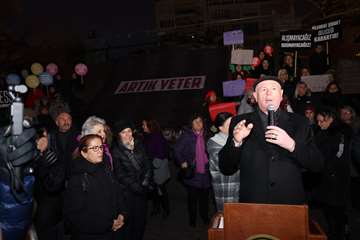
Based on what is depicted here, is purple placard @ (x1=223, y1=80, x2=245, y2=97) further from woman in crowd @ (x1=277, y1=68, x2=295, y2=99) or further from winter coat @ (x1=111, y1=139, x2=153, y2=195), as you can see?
winter coat @ (x1=111, y1=139, x2=153, y2=195)

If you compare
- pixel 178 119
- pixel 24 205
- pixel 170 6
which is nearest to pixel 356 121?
pixel 24 205

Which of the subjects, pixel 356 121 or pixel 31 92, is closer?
pixel 356 121

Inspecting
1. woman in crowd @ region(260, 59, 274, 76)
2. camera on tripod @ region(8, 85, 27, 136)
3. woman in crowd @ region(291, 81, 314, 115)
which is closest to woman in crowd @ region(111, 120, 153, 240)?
camera on tripod @ region(8, 85, 27, 136)

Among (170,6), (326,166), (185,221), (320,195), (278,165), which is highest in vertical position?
(170,6)

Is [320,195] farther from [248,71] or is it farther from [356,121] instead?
[248,71]

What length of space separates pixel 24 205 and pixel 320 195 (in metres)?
3.59

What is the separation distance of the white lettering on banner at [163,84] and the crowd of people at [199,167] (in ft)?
26.0

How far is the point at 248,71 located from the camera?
980 centimetres

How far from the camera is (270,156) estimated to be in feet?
8.17

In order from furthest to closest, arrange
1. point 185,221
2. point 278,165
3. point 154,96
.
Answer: point 154,96
point 185,221
point 278,165

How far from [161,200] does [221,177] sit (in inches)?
99.4

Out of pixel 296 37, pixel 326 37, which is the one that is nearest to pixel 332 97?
pixel 326 37

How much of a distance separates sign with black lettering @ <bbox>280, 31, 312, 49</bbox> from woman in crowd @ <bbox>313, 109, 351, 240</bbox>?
5263 mm

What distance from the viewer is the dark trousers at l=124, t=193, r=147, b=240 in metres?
4.44
